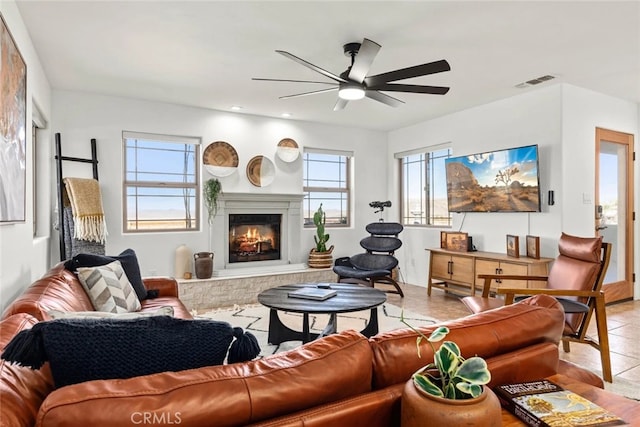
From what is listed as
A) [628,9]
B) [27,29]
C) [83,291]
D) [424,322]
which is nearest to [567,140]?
[628,9]

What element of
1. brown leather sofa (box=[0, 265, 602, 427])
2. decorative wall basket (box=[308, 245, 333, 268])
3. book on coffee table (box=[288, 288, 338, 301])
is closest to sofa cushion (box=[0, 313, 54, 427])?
brown leather sofa (box=[0, 265, 602, 427])

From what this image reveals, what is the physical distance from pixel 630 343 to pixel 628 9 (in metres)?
2.67

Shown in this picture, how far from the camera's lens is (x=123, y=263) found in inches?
118

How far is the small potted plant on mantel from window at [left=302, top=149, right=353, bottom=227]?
1.44 m

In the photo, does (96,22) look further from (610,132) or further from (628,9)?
(610,132)

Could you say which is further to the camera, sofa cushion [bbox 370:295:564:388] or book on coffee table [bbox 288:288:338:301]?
book on coffee table [bbox 288:288:338:301]

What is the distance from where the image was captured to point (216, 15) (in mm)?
2668

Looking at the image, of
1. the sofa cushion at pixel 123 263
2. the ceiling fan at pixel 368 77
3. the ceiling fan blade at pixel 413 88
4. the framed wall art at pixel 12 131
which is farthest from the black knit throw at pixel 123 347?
the ceiling fan blade at pixel 413 88

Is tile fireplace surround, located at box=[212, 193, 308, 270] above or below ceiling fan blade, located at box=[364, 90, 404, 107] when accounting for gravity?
below

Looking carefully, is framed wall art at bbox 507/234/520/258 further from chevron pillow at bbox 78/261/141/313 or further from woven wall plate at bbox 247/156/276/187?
chevron pillow at bbox 78/261/141/313

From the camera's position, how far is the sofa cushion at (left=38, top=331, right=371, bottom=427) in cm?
75

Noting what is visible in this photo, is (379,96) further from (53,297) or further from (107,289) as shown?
(53,297)

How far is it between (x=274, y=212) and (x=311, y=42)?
2.94 meters

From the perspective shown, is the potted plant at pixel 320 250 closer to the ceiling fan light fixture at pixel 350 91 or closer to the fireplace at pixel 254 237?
the fireplace at pixel 254 237
